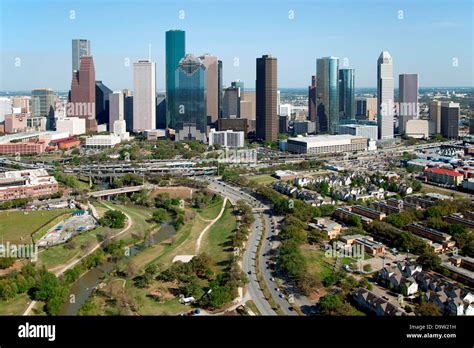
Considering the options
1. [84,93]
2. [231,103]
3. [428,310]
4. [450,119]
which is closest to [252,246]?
[428,310]

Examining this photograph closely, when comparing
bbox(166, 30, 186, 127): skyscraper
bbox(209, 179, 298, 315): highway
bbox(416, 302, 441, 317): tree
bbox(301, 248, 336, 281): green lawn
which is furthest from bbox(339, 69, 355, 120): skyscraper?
bbox(416, 302, 441, 317): tree

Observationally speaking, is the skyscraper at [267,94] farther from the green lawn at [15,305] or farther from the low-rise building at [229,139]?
the green lawn at [15,305]

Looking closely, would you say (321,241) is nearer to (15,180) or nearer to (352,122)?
(15,180)

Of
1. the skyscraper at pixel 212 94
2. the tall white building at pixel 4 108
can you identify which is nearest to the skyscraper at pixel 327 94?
the skyscraper at pixel 212 94

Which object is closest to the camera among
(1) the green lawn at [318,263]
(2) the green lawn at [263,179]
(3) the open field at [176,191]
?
(1) the green lawn at [318,263]

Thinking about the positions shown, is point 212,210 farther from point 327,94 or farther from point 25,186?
point 327,94
